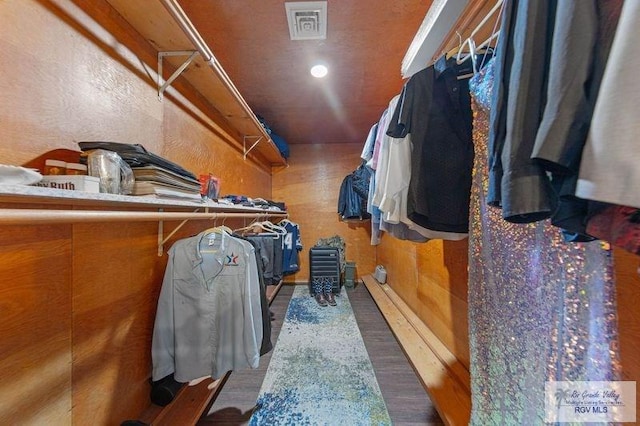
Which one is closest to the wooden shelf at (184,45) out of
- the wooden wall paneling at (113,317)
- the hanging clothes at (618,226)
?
the wooden wall paneling at (113,317)

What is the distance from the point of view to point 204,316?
3.75ft

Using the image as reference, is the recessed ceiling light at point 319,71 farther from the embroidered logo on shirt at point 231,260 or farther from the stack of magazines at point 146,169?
the embroidered logo on shirt at point 231,260

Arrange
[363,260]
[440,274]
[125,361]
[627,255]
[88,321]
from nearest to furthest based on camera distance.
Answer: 1. [627,255]
2. [88,321]
3. [125,361]
4. [440,274]
5. [363,260]

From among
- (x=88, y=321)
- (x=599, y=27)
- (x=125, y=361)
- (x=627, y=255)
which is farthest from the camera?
(x=125, y=361)

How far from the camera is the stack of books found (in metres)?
0.79

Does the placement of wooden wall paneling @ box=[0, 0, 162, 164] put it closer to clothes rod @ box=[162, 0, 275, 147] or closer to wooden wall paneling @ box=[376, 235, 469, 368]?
clothes rod @ box=[162, 0, 275, 147]

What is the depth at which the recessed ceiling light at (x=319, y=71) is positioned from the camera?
1838 mm

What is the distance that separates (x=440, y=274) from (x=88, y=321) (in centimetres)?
183

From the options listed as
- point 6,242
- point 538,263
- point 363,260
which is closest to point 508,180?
point 538,263

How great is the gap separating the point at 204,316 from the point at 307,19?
67.4 inches

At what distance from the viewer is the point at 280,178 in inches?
152

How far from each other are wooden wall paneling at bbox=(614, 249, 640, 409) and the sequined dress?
0.13 m

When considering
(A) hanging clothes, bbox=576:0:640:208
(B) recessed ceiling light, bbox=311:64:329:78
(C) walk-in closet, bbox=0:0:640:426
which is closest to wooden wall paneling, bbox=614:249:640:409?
(C) walk-in closet, bbox=0:0:640:426

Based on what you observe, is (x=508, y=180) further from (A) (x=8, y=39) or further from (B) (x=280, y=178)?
(B) (x=280, y=178)
